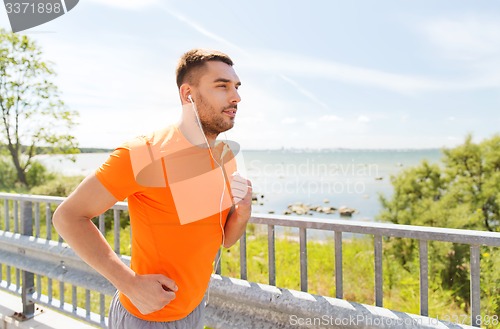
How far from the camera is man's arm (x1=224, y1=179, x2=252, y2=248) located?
155 cm

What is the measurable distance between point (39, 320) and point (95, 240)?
9.43 feet

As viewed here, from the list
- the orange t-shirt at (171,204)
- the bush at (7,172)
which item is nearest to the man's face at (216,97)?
the orange t-shirt at (171,204)

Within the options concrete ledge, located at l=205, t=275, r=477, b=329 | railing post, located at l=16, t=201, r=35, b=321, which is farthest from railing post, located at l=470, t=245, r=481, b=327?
railing post, located at l=16, t=201, r=35, b=321

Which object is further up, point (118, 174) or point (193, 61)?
point (193, 61)

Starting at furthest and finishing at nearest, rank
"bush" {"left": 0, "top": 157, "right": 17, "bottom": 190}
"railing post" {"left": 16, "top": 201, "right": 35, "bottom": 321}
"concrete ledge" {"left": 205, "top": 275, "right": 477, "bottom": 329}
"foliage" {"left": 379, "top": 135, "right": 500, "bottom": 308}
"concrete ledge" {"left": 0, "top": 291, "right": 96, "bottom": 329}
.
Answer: "bush" {"left": 0, "top": 157, "right": 17, "bottom": 190} → "foliage" {"left": 379, "top": 135, "right": 500, "bottom": 308} → "railing post" {"left": 16, "top": 201, "right": 35, "bottom": 321} → "concrete ledge" {"left": 0, "top": 291, "right": 96, "bottom": 329} → "concrete ledge" {"left": 205, "top": 275, "right": 477, "bottom": 329}

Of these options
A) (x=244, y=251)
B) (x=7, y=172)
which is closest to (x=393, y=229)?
(x=244, y=251)

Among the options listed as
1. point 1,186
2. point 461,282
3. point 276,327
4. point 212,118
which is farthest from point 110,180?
point 1,186

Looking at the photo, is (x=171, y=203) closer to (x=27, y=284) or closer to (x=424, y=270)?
(x=424, y=270)

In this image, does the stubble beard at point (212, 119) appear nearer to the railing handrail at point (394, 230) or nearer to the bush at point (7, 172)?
the railing handrail at point (394, 230)

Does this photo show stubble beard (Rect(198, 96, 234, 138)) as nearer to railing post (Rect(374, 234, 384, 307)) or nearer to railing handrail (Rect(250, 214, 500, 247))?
railing handrail (Rect(250, 214, 500, 247))

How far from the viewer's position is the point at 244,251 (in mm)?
2535

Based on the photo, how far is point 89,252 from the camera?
1.30 m

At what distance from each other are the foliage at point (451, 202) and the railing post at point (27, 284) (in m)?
5.80

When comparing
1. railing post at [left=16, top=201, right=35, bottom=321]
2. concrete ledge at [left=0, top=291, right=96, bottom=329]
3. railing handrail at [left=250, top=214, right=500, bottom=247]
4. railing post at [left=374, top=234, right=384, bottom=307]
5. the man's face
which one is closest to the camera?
the man's face
